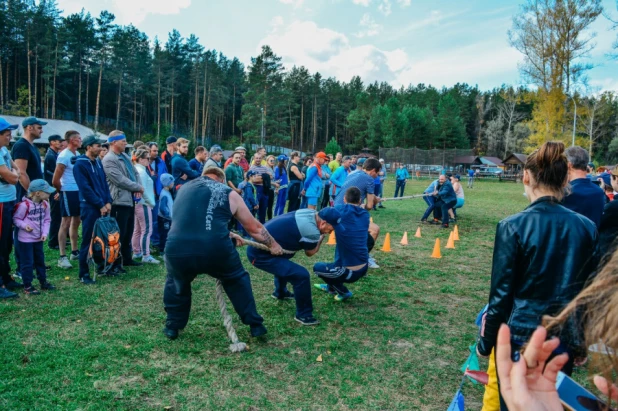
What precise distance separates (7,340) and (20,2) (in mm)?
55789

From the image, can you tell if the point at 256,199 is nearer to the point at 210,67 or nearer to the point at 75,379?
the point at 75,379

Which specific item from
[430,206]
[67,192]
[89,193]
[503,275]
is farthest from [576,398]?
[430,206]

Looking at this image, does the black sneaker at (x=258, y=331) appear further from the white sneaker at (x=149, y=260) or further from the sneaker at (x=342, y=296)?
the white sneaker at (x=149, y=260)

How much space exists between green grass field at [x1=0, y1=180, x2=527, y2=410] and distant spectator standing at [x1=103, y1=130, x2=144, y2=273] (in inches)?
30.5

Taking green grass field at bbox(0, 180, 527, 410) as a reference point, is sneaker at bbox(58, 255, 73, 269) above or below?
above

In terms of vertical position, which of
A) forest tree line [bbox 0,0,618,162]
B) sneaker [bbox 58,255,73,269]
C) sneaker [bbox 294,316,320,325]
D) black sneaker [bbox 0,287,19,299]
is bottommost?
sneaker [bbox 294,316,320,325]

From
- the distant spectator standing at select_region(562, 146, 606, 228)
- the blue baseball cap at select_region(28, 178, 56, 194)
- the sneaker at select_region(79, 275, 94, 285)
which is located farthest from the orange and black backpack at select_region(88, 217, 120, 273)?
the distant spectator standing at select_region(562, 146, 606, 228)

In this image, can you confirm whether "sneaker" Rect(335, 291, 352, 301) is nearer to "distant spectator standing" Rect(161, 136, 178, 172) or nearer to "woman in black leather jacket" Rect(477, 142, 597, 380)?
"woman in black leather jacket" Rect(477, 142, 597, 380)

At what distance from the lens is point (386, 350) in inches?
168

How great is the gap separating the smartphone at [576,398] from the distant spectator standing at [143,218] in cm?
704

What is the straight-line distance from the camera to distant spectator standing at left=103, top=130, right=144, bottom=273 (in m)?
6.52

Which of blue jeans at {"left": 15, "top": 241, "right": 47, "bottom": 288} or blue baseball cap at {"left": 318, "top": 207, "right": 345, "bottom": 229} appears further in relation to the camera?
blue jeans at {"left": 15, "top": 241, "right": 47, "bottom": 288}

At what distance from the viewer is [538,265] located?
224 cm

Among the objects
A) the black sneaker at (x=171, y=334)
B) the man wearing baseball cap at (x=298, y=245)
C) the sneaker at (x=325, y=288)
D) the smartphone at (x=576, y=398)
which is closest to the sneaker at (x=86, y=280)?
the black sneaker at (x=171, y=334)
